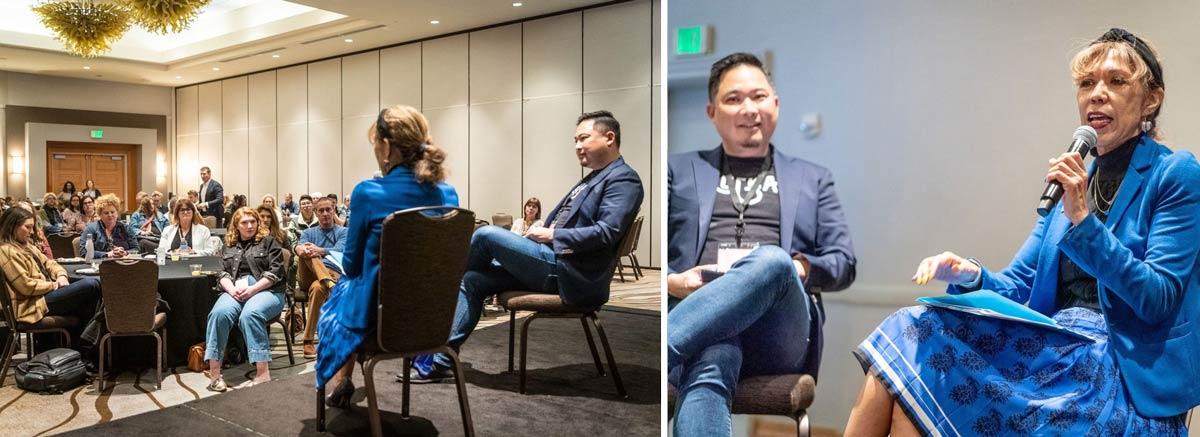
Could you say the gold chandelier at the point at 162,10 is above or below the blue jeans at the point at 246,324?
above

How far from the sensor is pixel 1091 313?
3.46 feet

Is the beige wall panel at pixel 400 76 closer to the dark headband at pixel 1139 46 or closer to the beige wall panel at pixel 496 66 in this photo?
the beige wall panel at pixel 496 66

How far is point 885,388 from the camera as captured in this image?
1.16 m

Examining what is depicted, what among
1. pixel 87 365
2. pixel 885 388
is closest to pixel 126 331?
pixel 87 365

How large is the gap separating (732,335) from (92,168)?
772cm

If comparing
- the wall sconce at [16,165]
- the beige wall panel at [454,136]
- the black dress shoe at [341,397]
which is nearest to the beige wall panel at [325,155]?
the beige wall panel at [454,136]

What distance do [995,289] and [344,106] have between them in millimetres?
7659

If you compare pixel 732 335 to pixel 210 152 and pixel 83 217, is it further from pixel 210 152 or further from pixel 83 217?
pixel 210 152

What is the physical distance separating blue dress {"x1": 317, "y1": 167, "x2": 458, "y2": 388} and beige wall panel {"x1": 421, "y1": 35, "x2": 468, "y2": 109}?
470 centimetres

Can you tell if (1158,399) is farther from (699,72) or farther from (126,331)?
(126,331)

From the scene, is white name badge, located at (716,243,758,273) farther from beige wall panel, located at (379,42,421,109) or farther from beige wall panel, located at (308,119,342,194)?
beige wall panel, located at (308,119,342,194)

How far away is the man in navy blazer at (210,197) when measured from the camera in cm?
775

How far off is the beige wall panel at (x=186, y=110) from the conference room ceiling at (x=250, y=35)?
0.54 feet

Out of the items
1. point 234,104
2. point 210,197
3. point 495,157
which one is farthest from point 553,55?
point 234,104
